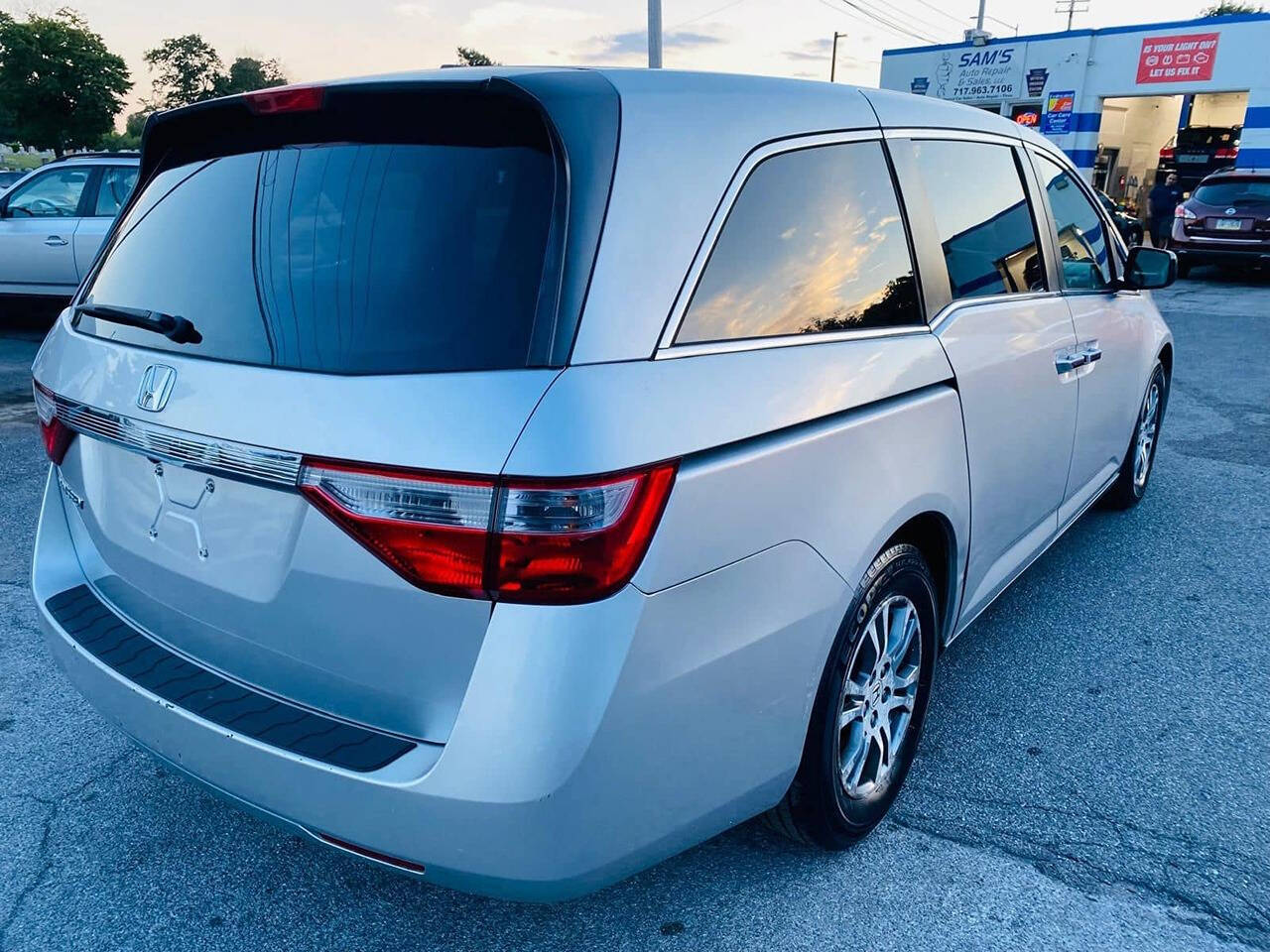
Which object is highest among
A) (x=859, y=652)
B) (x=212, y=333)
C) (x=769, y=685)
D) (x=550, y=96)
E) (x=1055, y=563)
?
(x=550, y=96)

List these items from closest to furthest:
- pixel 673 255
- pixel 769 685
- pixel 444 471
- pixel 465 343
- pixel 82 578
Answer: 1. pixel 444 471
2. pixel 465 343
3. pixel 673 255
4. pixel 769 685
5. pixel 82 578

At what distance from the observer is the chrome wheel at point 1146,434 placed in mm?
4984

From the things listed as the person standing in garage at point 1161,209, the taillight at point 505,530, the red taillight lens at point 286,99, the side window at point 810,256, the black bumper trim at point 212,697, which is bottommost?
the person standing in garage at point 1161,209

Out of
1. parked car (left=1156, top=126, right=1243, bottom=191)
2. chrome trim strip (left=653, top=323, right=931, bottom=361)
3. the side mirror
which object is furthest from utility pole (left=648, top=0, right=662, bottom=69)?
chrome trim strip (left=653, top=323, right=931, bottom=361)

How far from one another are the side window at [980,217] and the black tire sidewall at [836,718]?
0.83 meters

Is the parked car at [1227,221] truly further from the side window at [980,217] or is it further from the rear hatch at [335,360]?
the rear hatch at [335,360]

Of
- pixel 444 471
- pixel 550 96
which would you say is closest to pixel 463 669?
pixel 444 471

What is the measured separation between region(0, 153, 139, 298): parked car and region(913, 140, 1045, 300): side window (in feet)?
29.9

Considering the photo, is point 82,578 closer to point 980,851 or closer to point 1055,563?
point 980,851

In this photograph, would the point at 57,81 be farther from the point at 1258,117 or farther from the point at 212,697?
the point at 212,697

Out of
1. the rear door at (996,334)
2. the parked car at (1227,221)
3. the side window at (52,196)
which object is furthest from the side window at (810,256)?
the parked car at (1227,221)

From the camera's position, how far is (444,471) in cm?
162

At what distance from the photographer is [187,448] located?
191cm

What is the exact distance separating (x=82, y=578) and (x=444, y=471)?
1279 millimetres
